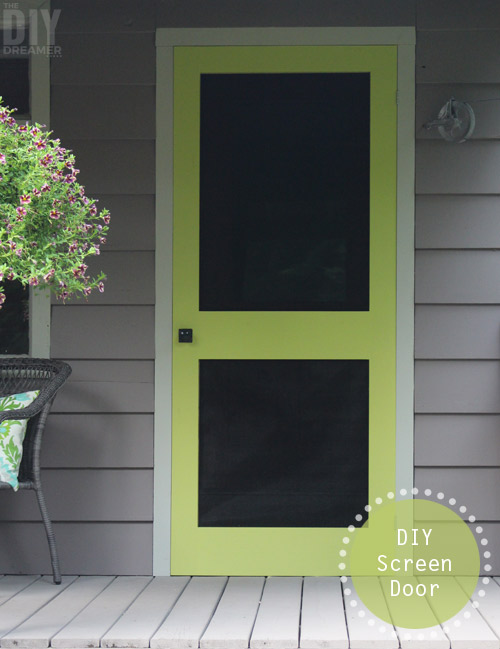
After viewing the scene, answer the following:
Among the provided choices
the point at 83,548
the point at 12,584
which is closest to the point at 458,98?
the point at 83,548

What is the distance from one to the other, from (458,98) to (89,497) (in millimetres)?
2166

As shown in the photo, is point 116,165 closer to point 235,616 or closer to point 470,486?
point 235,616

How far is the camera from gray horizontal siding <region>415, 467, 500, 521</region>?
3.46 metres

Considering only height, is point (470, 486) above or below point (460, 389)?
below

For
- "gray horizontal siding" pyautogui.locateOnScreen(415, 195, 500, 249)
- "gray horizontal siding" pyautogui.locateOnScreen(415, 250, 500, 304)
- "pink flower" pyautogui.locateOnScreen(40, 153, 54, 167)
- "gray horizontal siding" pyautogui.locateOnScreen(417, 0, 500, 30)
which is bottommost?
"gray horizontal siding" pyautogui.locateOnScreen(415, 250, 500, 304)

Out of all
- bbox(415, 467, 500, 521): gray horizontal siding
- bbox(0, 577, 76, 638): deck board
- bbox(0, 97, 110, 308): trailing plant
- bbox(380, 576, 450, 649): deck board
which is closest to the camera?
bbox(0, 97, 110, 308): trailing plant

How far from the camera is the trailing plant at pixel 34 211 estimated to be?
244 cm

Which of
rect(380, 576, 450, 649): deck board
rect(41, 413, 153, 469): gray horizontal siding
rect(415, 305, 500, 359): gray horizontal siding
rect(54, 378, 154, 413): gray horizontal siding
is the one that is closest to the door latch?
rect(54, 378, 154, 413): gray horizontal siding

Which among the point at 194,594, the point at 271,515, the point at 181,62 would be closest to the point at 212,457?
the point at 271,515

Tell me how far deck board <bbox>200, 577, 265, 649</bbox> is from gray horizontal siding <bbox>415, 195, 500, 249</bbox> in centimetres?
147

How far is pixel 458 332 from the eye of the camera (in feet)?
11.4

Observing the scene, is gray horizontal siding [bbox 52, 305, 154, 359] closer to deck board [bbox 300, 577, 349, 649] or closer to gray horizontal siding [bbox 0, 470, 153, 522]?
gray horizontal siding [bbox 0, 470, 153, 522]

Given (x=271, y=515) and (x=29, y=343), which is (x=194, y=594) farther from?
(x=29, y=343)

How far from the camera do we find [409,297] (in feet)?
11.4
